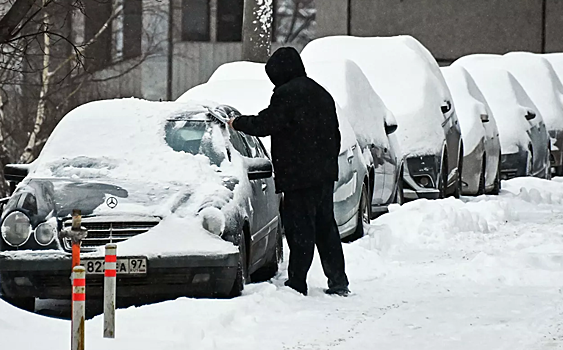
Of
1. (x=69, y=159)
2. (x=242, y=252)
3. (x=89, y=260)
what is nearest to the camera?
(x=89, y=260)

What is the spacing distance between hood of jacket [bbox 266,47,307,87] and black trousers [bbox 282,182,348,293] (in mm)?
795

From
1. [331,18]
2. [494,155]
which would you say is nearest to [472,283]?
[494,155]

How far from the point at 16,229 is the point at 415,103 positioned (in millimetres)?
8191

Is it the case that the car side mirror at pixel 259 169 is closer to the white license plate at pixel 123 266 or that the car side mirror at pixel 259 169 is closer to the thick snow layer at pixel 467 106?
the white license plate at pixel 123 266

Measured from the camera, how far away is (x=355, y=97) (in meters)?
13.5

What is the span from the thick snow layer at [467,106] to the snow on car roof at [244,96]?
5229 mm

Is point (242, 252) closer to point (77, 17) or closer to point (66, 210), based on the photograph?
point (66, 210)

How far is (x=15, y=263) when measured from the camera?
8.06 meters

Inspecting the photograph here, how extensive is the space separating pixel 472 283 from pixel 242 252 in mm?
1964

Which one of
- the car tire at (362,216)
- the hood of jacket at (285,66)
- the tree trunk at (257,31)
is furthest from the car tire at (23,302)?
the tree trunk at (257,31)

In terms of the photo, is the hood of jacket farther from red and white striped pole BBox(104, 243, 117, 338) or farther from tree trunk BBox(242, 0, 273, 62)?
tree trunk BBox(242, 0, 273, 62)

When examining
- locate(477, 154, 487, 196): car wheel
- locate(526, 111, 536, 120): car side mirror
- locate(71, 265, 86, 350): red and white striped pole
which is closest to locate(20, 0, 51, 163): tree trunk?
locate(477, 154, 487, 196): car wheel

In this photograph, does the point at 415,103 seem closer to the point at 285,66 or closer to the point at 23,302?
the point at 285,66

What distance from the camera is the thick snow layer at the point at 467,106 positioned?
57.5 feet
